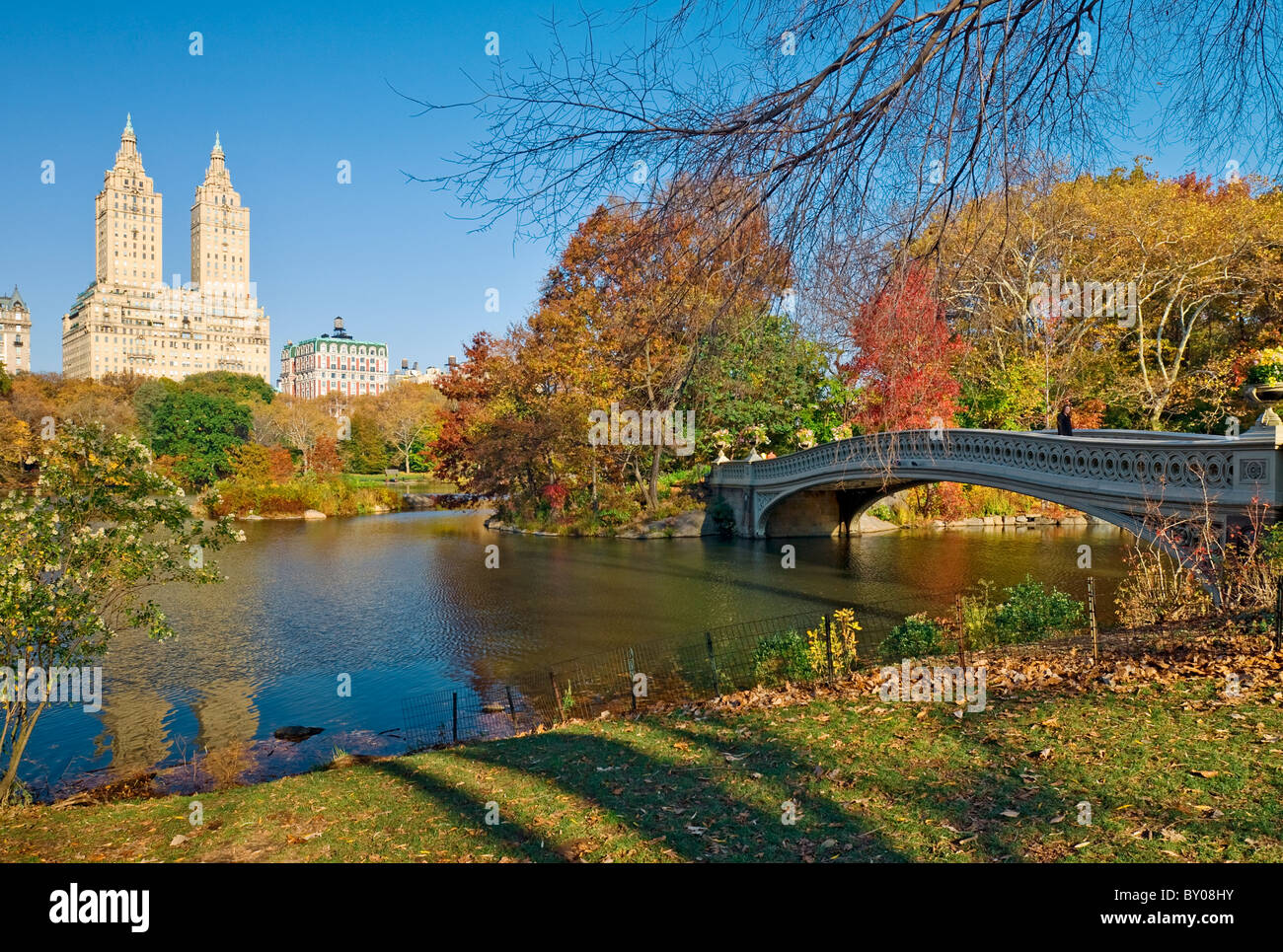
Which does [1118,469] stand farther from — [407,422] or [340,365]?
[340,365]

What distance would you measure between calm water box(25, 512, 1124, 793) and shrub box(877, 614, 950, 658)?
4511 mm

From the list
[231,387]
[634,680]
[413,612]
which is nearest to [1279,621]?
[634,680]

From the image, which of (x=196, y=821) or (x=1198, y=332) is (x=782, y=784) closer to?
(x=196, y=821)

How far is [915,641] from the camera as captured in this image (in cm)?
1151

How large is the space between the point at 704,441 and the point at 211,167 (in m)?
170

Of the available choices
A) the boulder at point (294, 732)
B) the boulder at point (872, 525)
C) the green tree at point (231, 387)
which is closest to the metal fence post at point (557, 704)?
the boulder at point (294, 732)

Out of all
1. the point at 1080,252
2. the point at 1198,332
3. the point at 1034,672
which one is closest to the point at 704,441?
the point at 1080,252

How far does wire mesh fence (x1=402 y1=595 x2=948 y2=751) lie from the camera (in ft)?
34.9

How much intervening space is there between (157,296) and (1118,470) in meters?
168

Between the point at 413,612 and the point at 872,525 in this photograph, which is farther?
the point at 872,525

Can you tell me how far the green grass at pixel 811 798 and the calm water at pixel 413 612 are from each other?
12.4 feet

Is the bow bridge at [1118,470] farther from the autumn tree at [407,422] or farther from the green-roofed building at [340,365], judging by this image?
the green-roofed building at [340,365]

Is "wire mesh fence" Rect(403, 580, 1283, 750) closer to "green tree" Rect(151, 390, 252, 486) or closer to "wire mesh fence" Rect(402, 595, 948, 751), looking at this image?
"wire mesh fence" Rect(402, 595, 948, 751)

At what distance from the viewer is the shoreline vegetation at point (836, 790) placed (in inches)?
173
